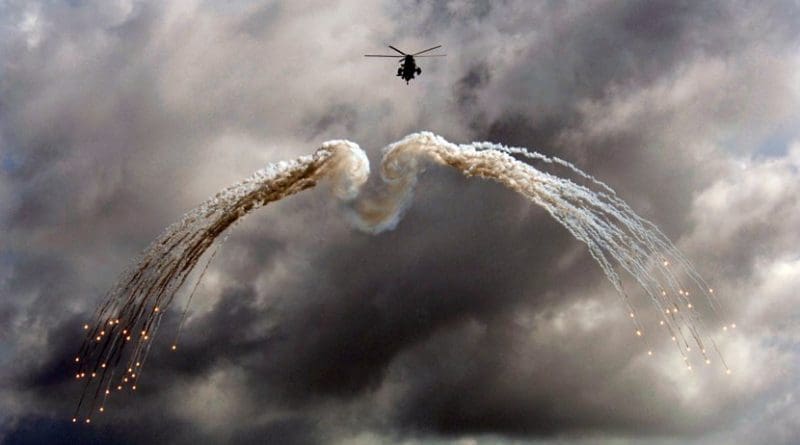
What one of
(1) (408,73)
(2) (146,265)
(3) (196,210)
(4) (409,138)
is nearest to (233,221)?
(3) (196,210)

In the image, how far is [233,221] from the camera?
9131 cm

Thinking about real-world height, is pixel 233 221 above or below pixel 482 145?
below

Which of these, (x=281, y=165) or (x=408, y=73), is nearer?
(x=281, y=165)

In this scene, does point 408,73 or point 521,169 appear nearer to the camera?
point 521,169

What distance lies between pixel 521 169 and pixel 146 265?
45.7 metres

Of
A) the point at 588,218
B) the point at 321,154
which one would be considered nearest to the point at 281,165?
the point at 321,154

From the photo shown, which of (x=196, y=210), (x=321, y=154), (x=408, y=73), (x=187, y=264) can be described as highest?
(x=408, y=73)

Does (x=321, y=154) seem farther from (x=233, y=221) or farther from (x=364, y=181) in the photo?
(x=233, y=221)

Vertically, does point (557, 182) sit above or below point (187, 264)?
above

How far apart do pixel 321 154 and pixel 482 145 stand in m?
19.4

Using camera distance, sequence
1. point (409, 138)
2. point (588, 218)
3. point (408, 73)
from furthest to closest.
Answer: point (408, 73)
point (409, 138)
point (588, 218)

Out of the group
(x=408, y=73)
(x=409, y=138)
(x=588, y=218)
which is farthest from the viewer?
(x=408, y=73)

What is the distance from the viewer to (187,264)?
89938 mm

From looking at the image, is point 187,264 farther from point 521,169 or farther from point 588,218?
point 588,218
